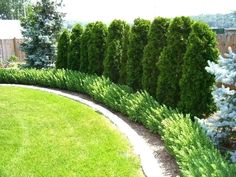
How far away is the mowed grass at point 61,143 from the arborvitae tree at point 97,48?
2748 millimetres

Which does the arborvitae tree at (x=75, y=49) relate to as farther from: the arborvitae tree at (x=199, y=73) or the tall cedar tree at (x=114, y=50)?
the arborvitae tree at (x=199, y=73)

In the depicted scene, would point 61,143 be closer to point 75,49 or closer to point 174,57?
point 174,57

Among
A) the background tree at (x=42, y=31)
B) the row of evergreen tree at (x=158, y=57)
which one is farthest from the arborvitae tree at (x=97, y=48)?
the background tree at (x=42, y=31)

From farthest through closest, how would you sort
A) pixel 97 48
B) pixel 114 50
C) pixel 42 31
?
pixel 42 31 < pixel 97 48 < pixel 114 50

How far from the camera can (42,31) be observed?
17.5 meters

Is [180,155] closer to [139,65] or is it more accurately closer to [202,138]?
[202,138]

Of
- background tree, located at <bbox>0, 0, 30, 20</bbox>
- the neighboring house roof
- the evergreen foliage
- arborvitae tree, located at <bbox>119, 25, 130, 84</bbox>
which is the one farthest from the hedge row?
background tree, located at <bbox>0, 0, 30, 20</bbox>

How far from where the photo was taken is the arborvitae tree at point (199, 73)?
714 centimetres

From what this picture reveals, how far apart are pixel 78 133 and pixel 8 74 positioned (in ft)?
26.0

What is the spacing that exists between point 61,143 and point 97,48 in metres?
6.10

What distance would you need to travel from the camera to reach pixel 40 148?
625 cm

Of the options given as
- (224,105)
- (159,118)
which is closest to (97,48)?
(159,118)

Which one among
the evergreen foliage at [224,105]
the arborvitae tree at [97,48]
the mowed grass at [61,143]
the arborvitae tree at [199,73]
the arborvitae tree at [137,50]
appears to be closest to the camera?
the evergreen foliage at [224,105]

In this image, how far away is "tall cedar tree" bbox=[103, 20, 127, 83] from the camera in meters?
11.1
